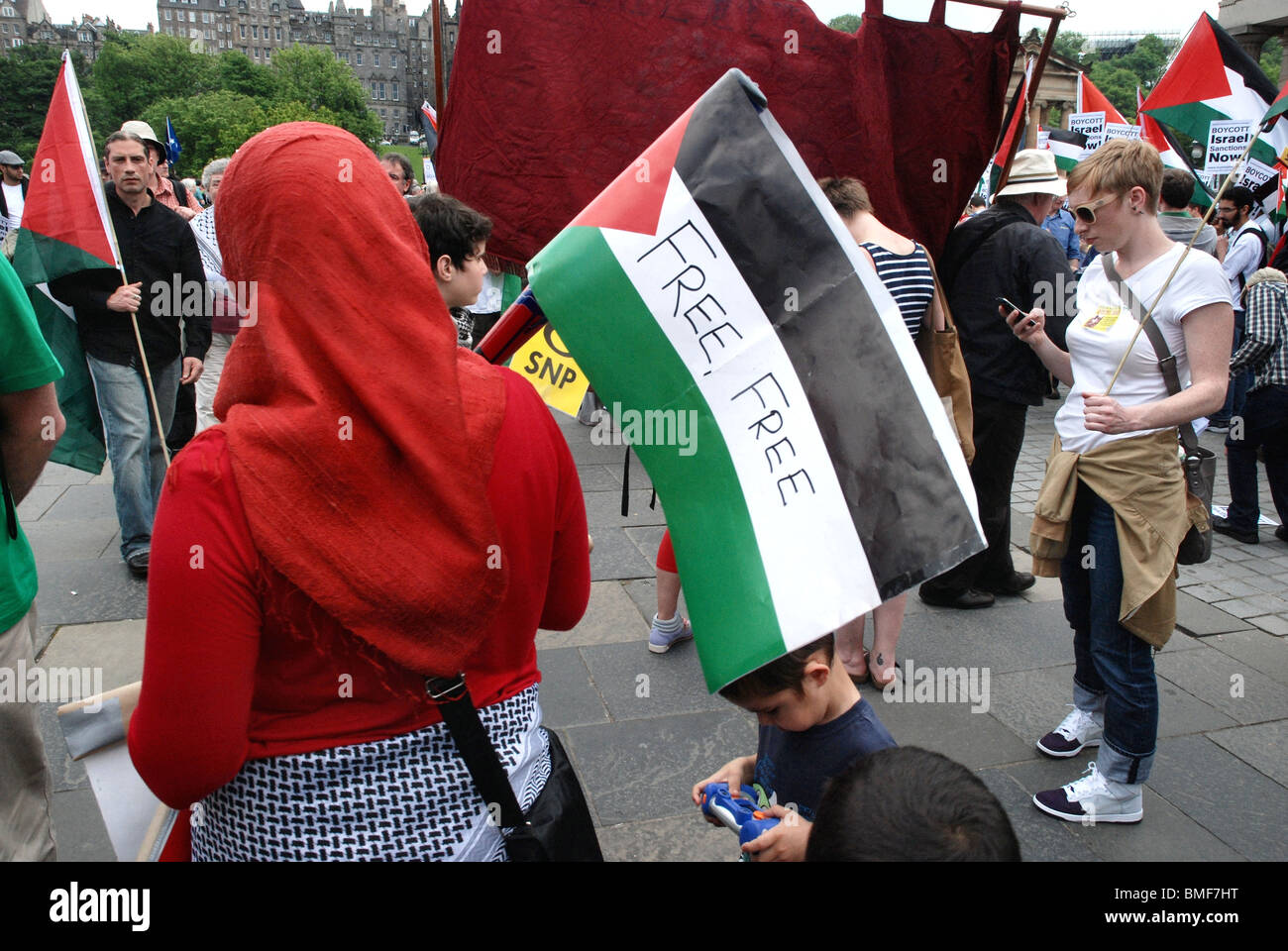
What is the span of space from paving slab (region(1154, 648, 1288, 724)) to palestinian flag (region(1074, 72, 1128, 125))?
6909mm

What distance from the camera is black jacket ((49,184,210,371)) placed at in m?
4.80

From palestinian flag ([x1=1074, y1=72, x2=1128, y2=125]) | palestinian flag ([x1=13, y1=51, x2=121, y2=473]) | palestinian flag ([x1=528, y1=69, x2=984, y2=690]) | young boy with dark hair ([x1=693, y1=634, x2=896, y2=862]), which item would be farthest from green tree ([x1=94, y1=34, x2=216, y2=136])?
young boy with dark hair ([x1=693, y1=634, x2=896, y2=862])

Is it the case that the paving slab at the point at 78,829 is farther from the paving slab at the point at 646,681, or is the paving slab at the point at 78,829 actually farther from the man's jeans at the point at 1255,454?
the man's jeans at the point at 1255,454

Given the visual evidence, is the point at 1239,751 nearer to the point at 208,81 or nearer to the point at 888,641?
the point at 888,641

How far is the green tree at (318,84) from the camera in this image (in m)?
88.9

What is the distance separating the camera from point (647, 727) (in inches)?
139

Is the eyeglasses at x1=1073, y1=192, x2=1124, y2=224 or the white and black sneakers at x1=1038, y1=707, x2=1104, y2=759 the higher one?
the eyeglasses at x1=1073, y1=192, x2=1124, y2=224

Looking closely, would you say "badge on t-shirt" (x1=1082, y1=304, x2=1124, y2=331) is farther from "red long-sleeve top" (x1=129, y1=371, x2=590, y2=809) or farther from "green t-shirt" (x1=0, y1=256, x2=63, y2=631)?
"green t-shirt" (x1=0, y1=256, x2=63, y2=631)

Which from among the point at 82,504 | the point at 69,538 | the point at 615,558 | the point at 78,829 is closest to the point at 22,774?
the point at 78,829

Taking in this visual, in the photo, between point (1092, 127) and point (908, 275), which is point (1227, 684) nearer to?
point (908, 275)

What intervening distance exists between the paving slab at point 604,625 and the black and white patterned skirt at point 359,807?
2.64 m

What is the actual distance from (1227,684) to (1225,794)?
0.93 metres
